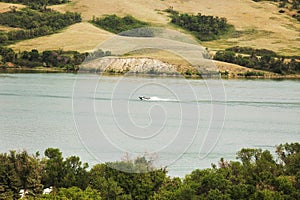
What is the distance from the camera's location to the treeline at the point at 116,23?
150 metres

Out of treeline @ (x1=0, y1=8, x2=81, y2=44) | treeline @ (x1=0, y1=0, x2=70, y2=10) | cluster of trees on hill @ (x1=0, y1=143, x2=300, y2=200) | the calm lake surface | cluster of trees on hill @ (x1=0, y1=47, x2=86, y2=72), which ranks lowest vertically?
cluster of trees on hill @ (x1=0, y1=47, x2=86, y2=72)

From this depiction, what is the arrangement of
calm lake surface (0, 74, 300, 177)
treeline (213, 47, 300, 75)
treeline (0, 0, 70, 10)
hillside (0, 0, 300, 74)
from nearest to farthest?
calm lake surface (0, 74, 300, 177)
treeline (213, 47, 300, 75)
hillside (0, 0, 300, 74)
treeline (0, 0, 70, 10)

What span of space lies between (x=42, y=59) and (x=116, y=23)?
1363 inches

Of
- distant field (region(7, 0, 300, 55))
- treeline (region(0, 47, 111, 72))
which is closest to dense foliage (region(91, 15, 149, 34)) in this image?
distant field (region(7, 0, 300, 55))

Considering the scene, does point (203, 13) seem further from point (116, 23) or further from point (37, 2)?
point (37, 2)

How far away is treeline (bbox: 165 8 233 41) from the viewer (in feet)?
505

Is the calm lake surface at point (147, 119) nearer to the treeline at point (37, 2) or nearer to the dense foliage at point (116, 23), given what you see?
the dense foliage at point (116, 23)

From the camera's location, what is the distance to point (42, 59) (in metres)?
122

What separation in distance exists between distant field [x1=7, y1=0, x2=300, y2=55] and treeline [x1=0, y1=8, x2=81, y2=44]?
3112 mm

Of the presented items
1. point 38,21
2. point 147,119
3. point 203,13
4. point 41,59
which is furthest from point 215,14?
point 147,119

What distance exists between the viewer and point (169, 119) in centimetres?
5912

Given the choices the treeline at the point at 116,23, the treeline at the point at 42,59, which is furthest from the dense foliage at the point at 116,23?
the treeline at the point at 42,59

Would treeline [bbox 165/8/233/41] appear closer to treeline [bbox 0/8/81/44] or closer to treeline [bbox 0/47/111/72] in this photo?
treeline [bbox 0/8/81/44]

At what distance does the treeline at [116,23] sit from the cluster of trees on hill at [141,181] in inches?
4668
